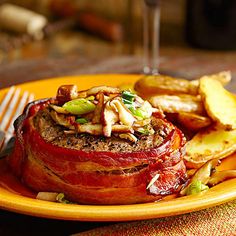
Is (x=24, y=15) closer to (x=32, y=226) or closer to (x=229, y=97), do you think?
(x=229, y=97)

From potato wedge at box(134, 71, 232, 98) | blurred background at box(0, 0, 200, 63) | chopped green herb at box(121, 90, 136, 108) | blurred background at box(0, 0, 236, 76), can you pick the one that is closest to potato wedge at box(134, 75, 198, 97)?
potato wedge at box(134, 71, 232, 98)

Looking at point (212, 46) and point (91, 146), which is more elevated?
point (91, 146)

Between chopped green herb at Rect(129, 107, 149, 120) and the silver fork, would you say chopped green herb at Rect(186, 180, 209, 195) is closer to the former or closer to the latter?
chopped green herb at Rect(129, 107, 149, 120)

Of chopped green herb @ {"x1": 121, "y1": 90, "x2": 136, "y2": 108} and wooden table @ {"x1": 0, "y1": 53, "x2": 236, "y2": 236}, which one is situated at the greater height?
chopped green herb @ {"x1": 121, "y1": 90, "x2": 136, "y2": 108}

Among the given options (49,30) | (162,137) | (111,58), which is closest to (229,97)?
(162,137)

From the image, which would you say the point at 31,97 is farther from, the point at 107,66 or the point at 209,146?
the point at 107,66

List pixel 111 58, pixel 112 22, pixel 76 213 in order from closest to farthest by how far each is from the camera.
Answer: pixel 76 213
pixel 111 58
pixel 112 22

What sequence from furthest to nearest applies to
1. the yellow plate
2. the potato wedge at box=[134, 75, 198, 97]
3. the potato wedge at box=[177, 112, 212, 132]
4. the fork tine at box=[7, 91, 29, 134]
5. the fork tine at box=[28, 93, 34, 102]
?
the fork tine at box=[28, 93, 34, 102], the fork tine at box=[7, 91, 29, 134], the potato wedge at box=[134, 75, 198, 97], the potato wedge at box=[177, 112, 212, 132], the yellow plate
